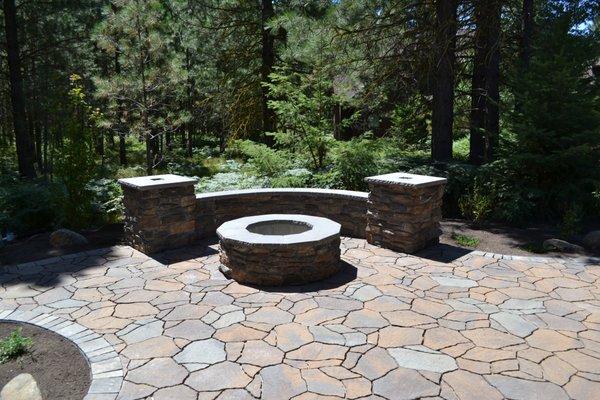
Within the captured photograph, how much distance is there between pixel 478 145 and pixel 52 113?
12510 millimetres

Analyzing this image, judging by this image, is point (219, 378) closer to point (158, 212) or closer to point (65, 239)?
point (158, 212)

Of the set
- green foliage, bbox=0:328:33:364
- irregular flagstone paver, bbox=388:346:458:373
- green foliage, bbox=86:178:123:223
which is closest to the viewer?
irregular flagstone paver, bbox=388:346:458:373

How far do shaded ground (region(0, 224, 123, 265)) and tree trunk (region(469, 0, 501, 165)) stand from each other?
7.01m

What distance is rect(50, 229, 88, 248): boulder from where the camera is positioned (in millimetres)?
6727

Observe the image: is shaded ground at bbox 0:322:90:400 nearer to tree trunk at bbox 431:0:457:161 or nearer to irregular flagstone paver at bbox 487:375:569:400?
irregular flagstone paver at bbox 487:375:569:400

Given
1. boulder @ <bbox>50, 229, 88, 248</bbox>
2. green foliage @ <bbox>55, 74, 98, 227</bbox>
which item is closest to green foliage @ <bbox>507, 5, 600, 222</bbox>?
boulder @ <bbox>50, 229, 88, 248</bbox>

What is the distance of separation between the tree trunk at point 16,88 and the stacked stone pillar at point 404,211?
1075 cm

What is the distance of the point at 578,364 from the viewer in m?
3.55

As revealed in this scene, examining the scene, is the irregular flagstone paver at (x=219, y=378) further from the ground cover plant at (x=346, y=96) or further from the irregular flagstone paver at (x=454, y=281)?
the ground cover plant at (x=346, y=96)

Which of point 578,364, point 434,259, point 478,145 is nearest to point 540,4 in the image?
point 478,145

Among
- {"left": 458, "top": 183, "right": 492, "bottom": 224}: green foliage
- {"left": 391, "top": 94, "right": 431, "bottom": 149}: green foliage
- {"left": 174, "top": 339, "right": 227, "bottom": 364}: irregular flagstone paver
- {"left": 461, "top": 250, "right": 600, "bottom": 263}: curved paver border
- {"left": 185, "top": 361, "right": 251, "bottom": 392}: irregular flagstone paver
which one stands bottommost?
{"left": 185, "top": 361, "right": 251, "bottom": 392}: irregular flagstone paver

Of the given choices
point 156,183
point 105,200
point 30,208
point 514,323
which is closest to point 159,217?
point 156,183

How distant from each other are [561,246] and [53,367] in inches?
257

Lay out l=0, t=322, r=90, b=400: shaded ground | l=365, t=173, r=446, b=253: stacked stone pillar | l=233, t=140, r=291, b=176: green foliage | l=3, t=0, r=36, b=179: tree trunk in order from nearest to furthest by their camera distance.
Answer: l=0, t=322, r=90, b=400: shaded ground
l=365, t=173, r=446, b=253: stacked stone pillar
l=233, t=140, r=291, b=176: green foliage
l=3, t=0, r=36, b=179: tree trunk
